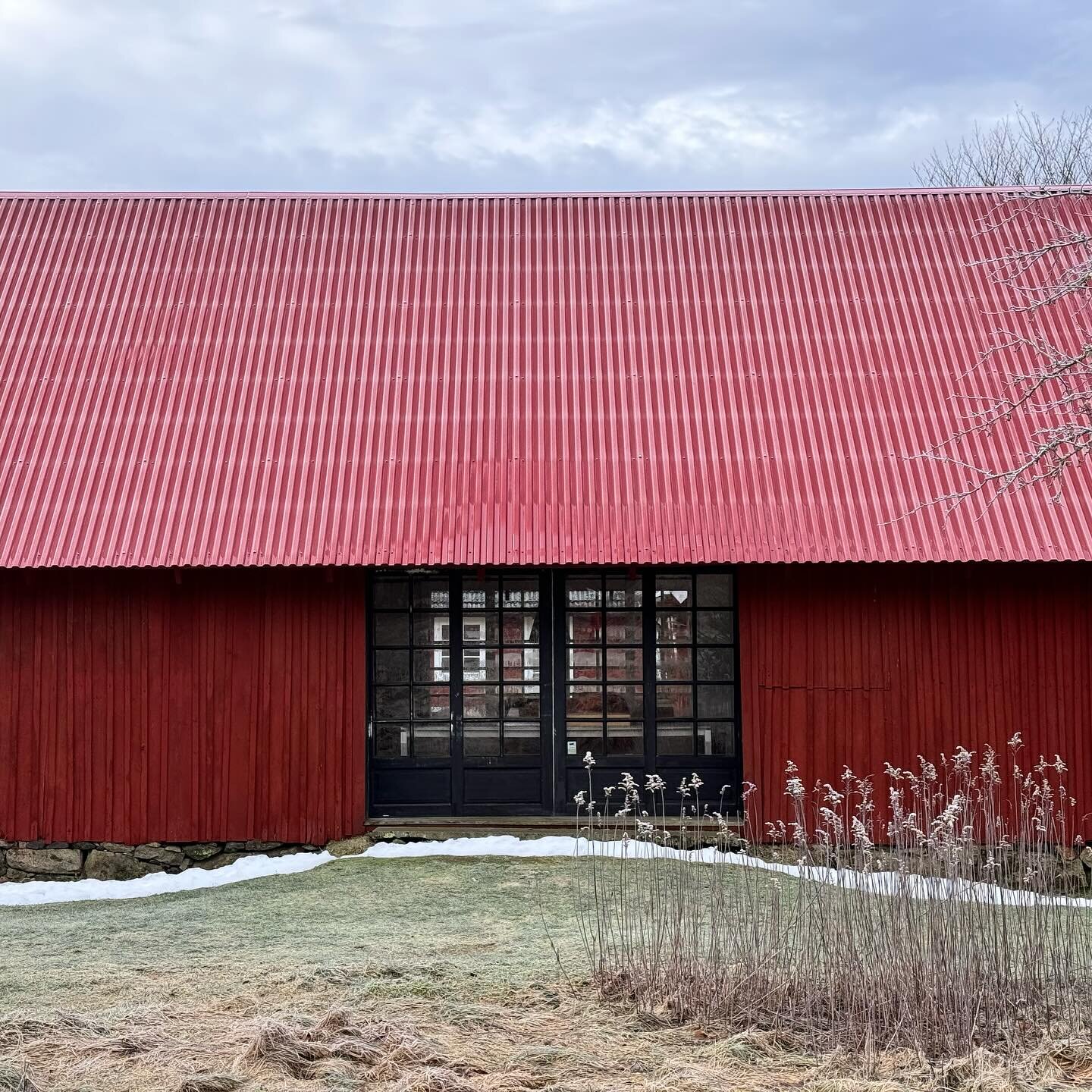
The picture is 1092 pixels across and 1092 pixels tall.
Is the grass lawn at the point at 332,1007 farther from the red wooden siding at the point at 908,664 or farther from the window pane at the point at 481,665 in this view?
the red wooden siding at the point at 908,664

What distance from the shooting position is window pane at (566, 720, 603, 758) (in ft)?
35.2

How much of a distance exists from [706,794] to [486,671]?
217 centimetres

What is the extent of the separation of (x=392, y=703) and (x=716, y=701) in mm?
2805

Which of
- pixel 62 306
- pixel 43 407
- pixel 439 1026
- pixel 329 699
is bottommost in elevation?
pixel 439 1026

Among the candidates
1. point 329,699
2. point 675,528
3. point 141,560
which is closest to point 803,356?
point 675,528

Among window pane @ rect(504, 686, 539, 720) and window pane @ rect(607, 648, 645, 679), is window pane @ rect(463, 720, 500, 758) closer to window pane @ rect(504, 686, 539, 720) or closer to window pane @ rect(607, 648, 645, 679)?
window pane @ rect(504, 686, 539, 720)

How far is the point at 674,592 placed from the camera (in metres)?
10.8

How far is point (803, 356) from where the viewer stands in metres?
11.7

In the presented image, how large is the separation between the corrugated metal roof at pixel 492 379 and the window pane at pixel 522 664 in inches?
49.4

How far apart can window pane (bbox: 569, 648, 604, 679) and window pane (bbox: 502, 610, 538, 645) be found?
36 cm

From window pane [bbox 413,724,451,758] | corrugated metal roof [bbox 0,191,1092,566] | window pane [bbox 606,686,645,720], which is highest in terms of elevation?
corrugated metal roof [bbox 0,191,1092,566]

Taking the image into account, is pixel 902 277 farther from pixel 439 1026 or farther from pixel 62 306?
pixel 439 1026

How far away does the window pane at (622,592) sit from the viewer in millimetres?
10836

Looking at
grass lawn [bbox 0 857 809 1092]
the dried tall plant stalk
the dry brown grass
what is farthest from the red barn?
the dry brown grass
